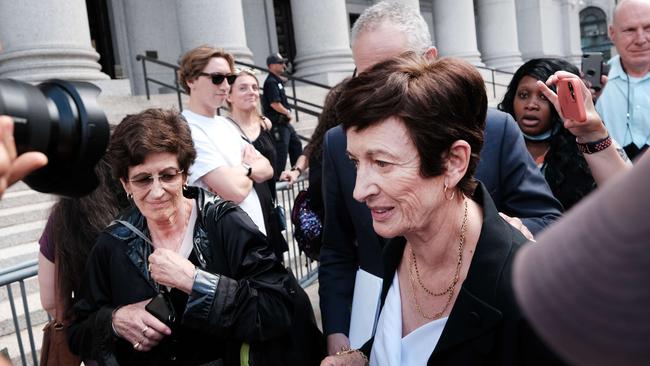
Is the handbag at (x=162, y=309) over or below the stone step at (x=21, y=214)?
over

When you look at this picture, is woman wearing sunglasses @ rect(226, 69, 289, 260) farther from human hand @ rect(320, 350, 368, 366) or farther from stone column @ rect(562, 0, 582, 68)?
stone column @ rect(562, 0, 582, 68)

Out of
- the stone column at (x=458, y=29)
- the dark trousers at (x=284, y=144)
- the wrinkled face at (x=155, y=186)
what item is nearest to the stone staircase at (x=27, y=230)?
the wrinkled face at (x=155, y=186)

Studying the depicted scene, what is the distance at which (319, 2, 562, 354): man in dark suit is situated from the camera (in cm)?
216

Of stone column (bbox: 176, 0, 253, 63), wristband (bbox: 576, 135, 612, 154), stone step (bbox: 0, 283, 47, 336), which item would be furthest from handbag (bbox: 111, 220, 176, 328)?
stone column (bbox: 176, 0, 253, 63)

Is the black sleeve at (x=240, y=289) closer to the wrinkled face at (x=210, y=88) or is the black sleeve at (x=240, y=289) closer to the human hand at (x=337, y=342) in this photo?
the human hand at (x=337, y=342)

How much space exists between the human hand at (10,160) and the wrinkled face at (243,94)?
12.8ft

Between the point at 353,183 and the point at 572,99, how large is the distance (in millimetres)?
972

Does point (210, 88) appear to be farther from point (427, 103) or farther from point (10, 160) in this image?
point (10, 160)

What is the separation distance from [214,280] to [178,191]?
53cm

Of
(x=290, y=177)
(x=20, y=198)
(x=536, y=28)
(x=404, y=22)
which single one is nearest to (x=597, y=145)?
(x=404, y=22)

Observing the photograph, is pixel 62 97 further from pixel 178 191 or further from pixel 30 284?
pixel 30 284

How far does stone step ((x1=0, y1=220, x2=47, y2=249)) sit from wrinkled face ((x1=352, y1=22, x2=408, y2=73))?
451 centimetres

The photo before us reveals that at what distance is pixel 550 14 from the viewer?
25047mm

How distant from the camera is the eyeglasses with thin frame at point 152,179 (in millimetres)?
2487
